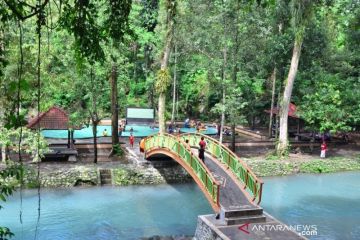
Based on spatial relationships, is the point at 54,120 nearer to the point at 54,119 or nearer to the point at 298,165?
the point at 54,119

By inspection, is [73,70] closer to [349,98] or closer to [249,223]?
[249,223]

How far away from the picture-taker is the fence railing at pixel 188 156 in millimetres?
14087

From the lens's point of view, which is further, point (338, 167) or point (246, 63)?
point (246, 63)

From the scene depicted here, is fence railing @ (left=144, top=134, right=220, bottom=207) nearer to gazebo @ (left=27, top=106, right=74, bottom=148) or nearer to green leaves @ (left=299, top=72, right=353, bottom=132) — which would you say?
gazebo @ (left=27, top=106, right=74, bottom=148)

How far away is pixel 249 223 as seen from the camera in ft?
42.9

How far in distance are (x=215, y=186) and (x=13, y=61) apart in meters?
10.6

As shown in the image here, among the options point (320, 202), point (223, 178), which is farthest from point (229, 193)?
point (320, 202)

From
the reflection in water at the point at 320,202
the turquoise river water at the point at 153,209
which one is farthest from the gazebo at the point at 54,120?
the reflection in water at the point at 320,202

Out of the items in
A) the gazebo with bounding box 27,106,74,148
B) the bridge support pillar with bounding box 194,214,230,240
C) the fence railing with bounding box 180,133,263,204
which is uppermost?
the gazebo with bounding box 27,106,74,148

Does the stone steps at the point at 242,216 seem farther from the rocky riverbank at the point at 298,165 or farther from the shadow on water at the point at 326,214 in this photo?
the rocky riverbank at the point at 298,165

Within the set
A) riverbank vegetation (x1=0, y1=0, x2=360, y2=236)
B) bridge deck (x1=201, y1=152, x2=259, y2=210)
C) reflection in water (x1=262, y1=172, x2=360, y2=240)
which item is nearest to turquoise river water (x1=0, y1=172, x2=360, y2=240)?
reflection in water (x1=262, y1=172, x2=360, y2=240)

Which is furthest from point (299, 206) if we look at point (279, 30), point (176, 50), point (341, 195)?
point (176, 50)

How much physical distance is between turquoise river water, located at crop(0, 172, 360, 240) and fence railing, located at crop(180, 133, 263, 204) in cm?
247

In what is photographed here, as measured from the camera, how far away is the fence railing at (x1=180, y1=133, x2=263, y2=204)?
14.1 metres
